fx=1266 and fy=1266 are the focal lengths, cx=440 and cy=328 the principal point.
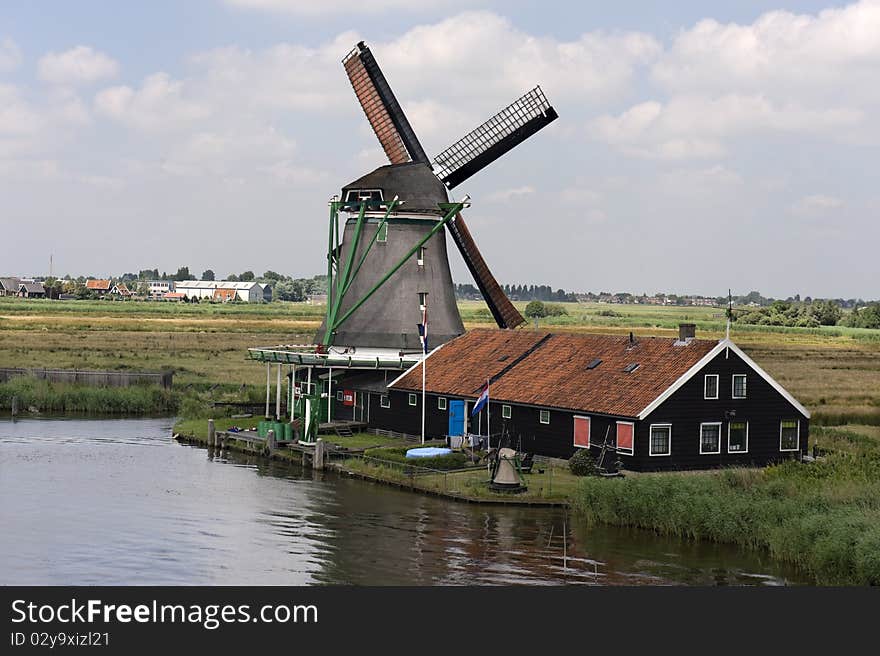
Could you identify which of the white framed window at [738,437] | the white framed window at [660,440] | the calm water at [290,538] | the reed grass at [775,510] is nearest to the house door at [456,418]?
the calm water at [290,538]

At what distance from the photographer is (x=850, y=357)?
98.8 m

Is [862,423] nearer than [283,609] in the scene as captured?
No

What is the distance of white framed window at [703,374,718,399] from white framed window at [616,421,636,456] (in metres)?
2.84

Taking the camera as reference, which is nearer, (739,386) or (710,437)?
(710,437)

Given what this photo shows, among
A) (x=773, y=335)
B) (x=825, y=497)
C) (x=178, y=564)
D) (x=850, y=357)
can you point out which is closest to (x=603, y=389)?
(x=825, y=497)

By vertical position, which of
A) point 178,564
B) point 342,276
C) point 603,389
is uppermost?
point 342,276

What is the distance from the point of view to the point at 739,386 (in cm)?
4025

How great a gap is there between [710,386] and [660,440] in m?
2.51

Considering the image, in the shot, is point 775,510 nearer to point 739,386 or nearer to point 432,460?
point 739,386

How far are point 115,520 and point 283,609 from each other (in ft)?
40.2

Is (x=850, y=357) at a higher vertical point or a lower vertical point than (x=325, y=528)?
higher

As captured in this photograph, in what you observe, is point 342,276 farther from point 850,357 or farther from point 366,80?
point 850,357

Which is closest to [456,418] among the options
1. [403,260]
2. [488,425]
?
[488,425]

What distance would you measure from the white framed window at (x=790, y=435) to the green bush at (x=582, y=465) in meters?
6.72
